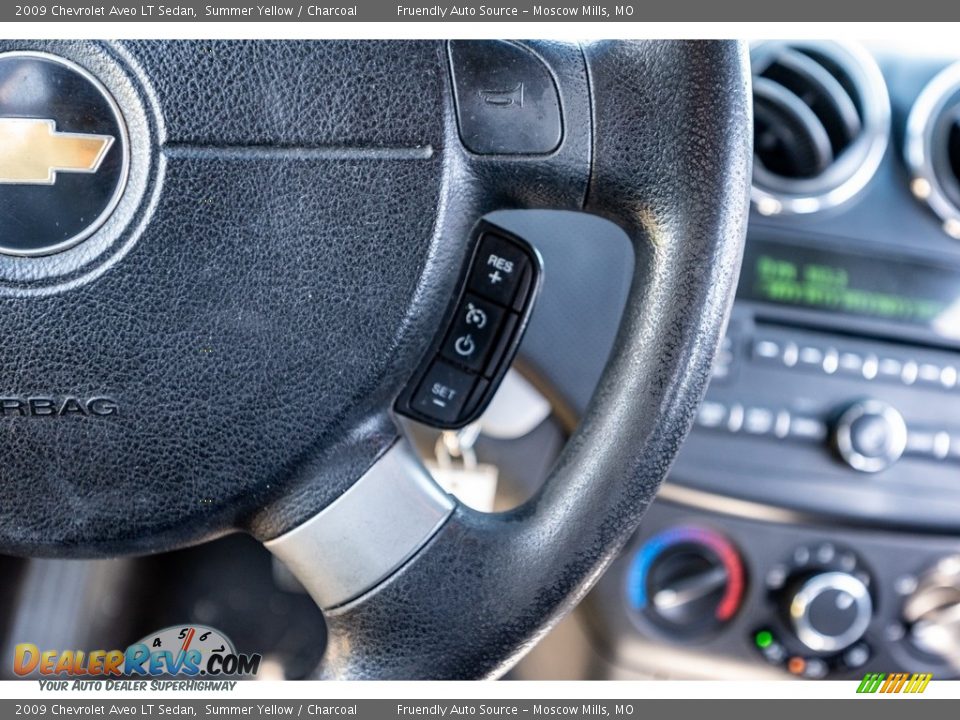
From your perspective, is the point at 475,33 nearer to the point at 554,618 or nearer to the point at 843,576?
the point at 554,618

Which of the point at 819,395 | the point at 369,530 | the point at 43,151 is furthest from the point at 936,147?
the point at 43,151

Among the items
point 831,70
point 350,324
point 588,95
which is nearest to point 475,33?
point 588,95

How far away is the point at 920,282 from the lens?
0.94 meters

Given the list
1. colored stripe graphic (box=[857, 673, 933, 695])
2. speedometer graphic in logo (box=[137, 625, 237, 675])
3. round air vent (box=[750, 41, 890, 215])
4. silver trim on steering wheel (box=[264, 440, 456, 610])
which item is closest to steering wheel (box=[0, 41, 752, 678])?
silver trim on steering wheel (box=[264, 440, 456, 610])

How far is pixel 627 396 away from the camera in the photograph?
56 cm

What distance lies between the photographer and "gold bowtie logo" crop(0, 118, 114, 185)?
556 mm

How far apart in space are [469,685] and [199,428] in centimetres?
24

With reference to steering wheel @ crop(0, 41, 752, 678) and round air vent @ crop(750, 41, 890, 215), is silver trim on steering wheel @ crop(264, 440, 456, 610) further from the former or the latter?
round air vent @ crop(750, 41, 890, 215)

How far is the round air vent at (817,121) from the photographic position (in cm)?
90

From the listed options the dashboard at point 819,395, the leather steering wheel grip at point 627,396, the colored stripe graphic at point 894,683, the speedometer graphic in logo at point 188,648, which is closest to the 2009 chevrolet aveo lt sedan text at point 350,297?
the leather steering wheel grip at point 627,396

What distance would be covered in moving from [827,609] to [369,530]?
0.58 metres

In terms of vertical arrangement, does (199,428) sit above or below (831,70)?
below

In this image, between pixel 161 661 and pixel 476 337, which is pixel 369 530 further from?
pixel 161 661

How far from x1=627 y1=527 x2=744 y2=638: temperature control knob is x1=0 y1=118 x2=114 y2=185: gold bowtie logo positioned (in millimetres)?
637
